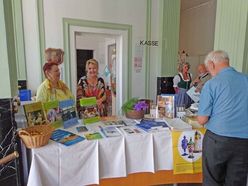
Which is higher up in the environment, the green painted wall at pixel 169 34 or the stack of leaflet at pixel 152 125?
the green painted wall at pixel 169 34

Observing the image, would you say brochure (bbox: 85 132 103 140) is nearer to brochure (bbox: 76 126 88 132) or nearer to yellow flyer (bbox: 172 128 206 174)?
brochure (bbox: 76 126 88 132)

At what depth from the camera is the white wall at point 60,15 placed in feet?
10.4

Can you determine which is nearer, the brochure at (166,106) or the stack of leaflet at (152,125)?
the stack of leaflet at (152,125)

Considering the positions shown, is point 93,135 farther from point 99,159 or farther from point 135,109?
point 135,109

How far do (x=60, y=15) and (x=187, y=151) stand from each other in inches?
104

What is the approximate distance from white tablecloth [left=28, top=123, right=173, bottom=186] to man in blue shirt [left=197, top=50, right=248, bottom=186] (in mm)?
359

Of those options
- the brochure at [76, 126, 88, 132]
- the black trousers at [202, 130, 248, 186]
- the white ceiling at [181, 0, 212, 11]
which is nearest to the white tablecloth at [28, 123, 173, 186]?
the brochure at [76, 126, 88, 132]

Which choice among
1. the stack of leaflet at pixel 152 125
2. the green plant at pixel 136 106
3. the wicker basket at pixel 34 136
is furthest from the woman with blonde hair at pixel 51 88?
the stack of leaflet at pixel 152 125

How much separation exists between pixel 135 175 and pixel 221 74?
1064 mm

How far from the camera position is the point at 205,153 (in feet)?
5.58

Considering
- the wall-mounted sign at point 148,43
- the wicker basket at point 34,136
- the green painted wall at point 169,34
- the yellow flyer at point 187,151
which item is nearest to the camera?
the wicker basket at point 34,136

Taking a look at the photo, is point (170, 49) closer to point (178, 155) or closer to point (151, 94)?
point (151, 94)

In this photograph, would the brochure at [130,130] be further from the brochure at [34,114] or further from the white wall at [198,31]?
the white wall at [198,31]

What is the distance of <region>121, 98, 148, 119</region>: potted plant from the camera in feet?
7.10
